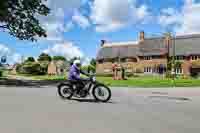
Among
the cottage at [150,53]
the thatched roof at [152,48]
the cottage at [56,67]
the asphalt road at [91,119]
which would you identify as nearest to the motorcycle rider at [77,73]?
the asphalt road at [91,119]

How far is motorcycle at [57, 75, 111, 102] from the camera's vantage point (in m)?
13.7

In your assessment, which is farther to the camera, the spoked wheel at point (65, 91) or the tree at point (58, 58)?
the tree at point (58, 58)

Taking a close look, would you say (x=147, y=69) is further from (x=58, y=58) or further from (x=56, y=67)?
(x=58, y=58)

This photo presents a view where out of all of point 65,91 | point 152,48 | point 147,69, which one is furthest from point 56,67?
point 65,91

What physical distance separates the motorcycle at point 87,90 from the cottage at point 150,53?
61958mm

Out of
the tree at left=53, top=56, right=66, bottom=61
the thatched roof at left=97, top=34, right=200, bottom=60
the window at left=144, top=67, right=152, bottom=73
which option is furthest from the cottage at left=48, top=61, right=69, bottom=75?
the tree at left=53, top=56, right=66, bottom=61

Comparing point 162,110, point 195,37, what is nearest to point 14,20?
point 162,110

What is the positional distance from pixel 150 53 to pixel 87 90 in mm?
70576

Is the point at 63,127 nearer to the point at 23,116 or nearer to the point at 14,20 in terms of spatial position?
the point at 23,116

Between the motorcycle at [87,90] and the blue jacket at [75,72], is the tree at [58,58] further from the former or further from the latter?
the blue jacket at [75,72]

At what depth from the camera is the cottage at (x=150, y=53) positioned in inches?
3034

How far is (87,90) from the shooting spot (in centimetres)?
1399

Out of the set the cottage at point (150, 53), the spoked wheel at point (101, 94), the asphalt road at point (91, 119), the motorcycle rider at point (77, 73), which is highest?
the cottage at point (150, 53)

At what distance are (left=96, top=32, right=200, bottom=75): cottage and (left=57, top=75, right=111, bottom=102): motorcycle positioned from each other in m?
62.0
